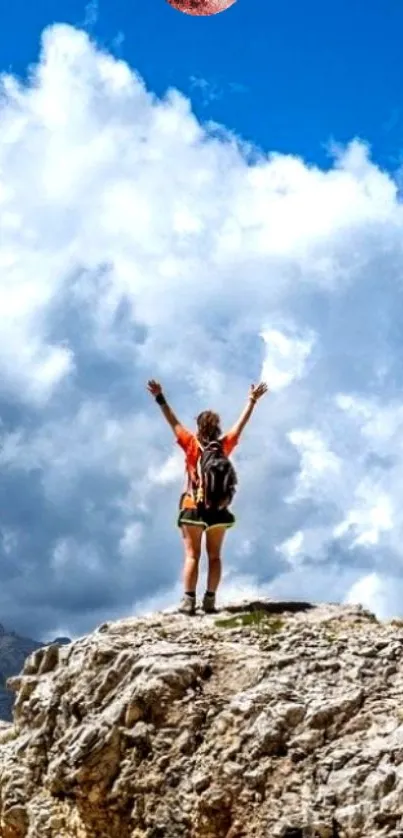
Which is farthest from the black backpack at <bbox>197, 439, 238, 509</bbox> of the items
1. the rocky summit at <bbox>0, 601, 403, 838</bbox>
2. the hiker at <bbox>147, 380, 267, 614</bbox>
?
the rocky summit at <bbox>0, 601, 403, 838</bbox>

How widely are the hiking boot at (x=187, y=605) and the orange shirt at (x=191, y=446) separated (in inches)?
58.6

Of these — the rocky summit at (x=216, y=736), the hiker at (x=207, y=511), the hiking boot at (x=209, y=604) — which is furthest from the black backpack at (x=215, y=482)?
the rocky summit at (x=216, y=736)

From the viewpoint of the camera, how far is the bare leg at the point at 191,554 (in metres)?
Result: 17.6

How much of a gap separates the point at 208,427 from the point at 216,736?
5.90 m

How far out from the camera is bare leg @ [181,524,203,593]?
57.8ft

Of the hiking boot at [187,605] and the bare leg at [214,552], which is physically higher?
the bare leg at [214,552]

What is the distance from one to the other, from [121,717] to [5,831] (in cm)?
315

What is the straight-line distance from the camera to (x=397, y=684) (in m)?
14.0

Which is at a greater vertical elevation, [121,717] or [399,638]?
[399,638]

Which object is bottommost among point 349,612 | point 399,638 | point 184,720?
point 184,720

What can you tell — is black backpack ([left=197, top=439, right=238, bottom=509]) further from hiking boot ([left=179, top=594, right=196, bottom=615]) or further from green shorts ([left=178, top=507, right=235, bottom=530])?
hiking boot ([left=179, top=594, right=196, bottom=615])

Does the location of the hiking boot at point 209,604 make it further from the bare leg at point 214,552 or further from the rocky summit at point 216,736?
the rocky summit at point 216,736

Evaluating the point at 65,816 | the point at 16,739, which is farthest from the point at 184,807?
the point at 16,739

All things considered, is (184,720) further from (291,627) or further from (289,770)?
(291,627)
